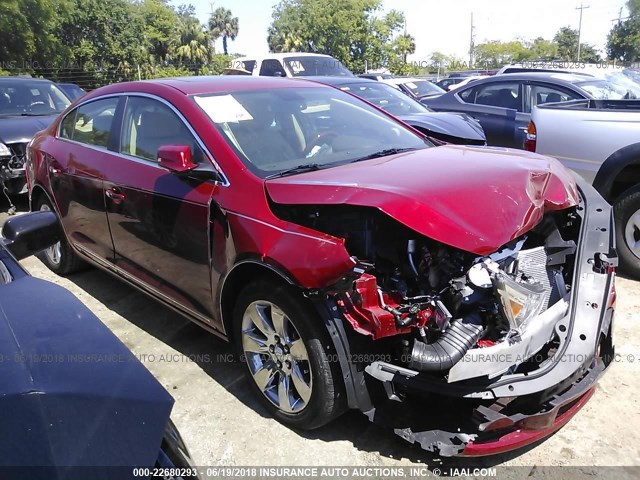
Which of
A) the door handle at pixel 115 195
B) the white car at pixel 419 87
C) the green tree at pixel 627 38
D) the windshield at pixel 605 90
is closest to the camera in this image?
the door handle at pixel 115 195

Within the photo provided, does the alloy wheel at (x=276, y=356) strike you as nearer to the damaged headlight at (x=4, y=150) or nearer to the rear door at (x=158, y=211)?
the rear door at (x=158, y=211)

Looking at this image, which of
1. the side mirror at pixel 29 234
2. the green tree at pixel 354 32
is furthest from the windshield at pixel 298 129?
the green tree at pixel 354 32

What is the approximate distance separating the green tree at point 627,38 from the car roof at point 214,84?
223 feet

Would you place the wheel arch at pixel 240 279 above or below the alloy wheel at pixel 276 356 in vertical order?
above

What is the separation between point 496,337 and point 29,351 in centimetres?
182

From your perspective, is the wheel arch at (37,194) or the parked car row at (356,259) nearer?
the parked car row at (356,259)

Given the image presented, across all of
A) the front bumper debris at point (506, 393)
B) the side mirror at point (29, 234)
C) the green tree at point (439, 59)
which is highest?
the side mirror at point (29, 234)

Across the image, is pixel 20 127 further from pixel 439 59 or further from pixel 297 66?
pixel 439 59

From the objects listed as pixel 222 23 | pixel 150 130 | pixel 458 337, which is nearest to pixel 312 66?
pixel 150 130

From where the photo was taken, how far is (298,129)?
3.34 meters

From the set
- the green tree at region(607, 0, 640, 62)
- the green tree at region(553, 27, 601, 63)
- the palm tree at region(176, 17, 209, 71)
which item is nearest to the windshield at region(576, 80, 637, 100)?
the palm tree at region(176, 17, 209, 71)

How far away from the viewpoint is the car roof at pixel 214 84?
11.2ft

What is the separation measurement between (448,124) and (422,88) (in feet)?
23.2

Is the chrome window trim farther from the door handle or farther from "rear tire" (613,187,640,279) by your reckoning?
"rear tire" (613,187,640,279)
